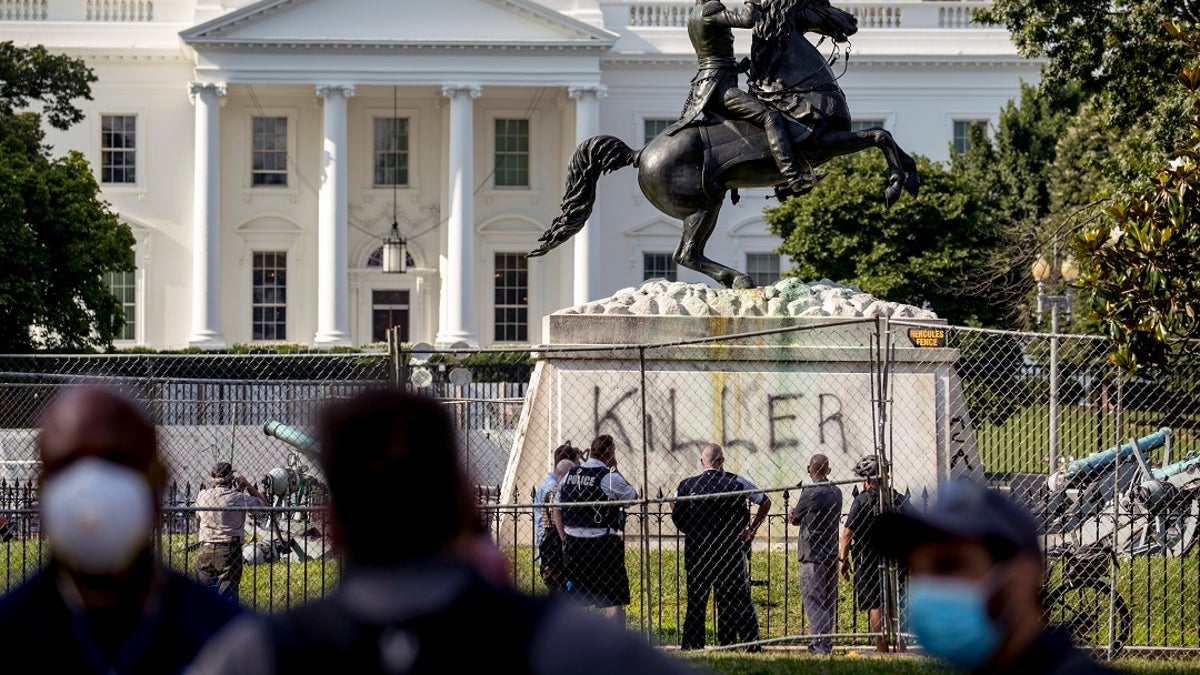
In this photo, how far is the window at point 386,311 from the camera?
5200 centimetres

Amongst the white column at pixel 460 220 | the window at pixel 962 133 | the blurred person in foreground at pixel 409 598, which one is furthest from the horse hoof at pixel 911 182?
the window at pixel 962 133

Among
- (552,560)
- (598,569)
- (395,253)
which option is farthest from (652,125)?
(598,569)

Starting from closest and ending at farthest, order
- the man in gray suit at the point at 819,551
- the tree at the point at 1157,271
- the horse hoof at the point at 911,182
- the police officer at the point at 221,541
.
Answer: the tree at the point at 1157,271
the man in gray suit at the point at 819,551
the police officer at the point at 221,541
the horse hoof at the point at 911,182

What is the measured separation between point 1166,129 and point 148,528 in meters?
19.9

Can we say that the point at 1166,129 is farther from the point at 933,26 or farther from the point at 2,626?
the point at 933,26

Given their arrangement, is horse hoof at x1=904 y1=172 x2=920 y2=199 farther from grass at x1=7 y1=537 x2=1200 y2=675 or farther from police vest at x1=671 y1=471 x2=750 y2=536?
police vest at x1=671 y1=471 x2=750 y2=536

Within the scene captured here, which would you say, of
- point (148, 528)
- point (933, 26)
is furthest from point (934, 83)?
point (148, 528)

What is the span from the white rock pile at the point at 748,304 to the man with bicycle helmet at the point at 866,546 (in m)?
2.62

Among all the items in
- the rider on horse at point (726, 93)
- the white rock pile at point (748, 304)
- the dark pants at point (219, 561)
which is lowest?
the dark pants at point (219, 561)

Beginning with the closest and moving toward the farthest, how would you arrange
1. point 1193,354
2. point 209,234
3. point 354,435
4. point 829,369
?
point 354,435 → point 1193,354 → point 829,369 → point 209,234

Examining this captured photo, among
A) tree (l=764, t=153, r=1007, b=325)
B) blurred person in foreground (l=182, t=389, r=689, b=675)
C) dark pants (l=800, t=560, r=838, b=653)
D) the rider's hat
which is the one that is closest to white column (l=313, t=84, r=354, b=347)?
tree (l=764, t=153, r=1007, b=325)

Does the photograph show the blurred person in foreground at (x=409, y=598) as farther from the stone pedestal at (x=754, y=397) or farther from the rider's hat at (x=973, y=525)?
the stone pedestal at (x=754, y=397)

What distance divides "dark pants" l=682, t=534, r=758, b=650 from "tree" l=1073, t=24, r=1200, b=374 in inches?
98.9

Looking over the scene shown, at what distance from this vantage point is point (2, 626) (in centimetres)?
350
